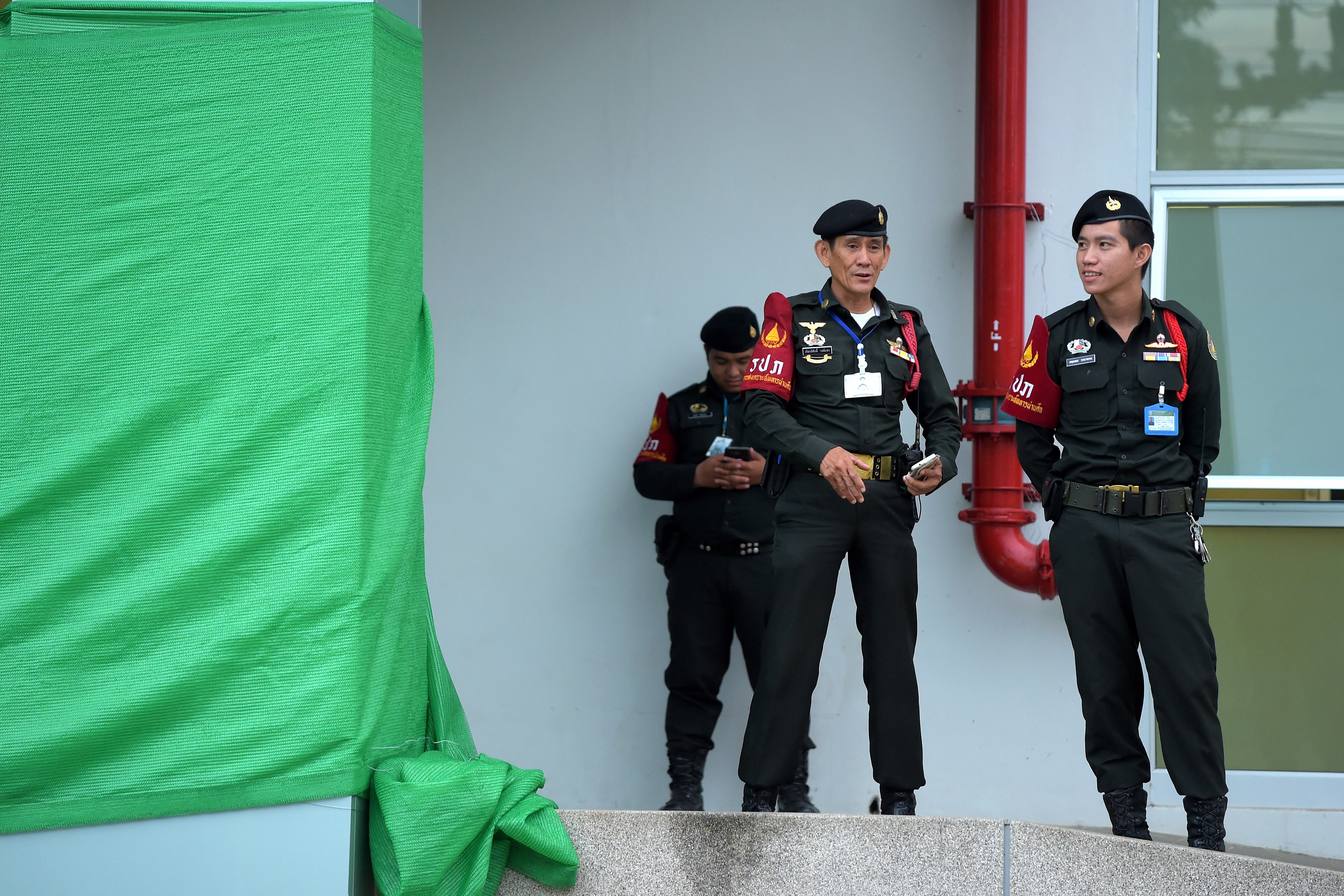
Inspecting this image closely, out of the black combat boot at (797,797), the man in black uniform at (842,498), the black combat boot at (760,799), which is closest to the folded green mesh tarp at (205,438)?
the black combat boot at (760,799)

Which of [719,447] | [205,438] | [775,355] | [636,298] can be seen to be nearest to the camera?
[205,438]

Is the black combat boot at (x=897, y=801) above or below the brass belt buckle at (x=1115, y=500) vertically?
below

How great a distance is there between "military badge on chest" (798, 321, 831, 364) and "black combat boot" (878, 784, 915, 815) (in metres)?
1.21

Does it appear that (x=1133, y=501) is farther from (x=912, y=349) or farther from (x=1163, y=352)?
(x=912, y=349)

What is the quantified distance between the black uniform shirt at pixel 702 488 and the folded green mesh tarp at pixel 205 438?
5.44 ft

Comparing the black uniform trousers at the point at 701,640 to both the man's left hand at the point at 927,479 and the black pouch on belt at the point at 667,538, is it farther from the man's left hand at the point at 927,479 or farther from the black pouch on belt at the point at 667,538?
the man's left hand at the point at 927,479

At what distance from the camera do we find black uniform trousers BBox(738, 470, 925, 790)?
10.7 feet

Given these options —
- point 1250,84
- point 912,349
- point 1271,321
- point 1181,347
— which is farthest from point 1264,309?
point 912,349

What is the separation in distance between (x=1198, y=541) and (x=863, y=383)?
0.99 meters

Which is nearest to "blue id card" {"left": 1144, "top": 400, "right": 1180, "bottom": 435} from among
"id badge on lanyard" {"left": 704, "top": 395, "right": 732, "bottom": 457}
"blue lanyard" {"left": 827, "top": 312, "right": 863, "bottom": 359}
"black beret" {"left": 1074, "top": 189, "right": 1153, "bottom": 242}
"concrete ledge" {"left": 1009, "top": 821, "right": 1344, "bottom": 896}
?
"black beret" {"left": 1074, "top": 189, "right": 1153, "bottom": 242}

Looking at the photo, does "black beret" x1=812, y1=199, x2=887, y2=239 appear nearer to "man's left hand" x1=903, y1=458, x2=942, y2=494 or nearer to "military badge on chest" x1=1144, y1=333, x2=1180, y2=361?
"man's left hand" x1=903, y1=458, x2=942, y2=494

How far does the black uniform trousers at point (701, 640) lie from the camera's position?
4383 mm

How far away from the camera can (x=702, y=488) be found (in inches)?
172

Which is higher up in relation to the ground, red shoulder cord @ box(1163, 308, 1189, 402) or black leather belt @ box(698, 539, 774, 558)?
red shoulder cord @ box(1163, 308, 1189, 402)
